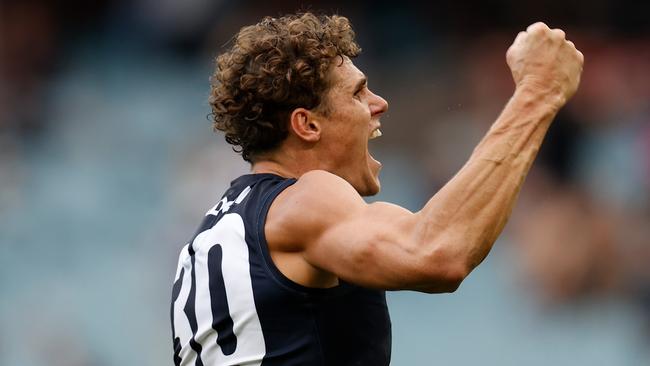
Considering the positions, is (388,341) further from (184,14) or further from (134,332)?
(184,14)

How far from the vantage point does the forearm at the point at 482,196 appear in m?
3.52

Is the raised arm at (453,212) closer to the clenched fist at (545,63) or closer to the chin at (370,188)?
the clenched fist at (545,63)

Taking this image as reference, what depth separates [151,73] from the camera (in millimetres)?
10711

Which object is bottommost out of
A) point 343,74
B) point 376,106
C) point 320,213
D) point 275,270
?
point 275,270

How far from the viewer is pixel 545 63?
367 cm

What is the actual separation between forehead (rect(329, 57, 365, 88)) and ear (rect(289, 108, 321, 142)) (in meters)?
0.16

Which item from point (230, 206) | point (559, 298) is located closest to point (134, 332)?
point (559, 298)

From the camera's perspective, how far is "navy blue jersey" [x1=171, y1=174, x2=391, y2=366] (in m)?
3.97

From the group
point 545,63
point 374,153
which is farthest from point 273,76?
point 374,153

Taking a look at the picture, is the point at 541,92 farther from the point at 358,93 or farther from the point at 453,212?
the point at 358,93

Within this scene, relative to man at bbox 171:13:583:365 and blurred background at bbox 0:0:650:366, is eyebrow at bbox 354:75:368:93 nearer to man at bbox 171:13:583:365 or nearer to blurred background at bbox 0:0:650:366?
man at bbox 171:13:583:365

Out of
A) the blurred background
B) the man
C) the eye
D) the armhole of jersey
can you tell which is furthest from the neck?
the blurred background

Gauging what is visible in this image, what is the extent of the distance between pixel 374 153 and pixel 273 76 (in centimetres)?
580

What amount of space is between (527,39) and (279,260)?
3.71 ft
